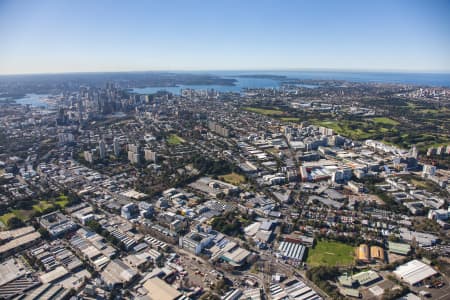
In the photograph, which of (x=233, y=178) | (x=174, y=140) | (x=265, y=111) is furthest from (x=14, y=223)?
(x=265, y=111)

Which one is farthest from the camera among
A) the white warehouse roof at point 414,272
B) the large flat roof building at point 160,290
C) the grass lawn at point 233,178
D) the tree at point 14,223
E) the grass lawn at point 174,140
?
the grass lawn at point 174,140

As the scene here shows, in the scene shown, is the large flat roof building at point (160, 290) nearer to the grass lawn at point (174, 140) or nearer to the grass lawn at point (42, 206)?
the grass lawn at point (42, 206)

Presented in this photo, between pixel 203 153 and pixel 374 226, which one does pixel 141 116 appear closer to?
pixel 203 153

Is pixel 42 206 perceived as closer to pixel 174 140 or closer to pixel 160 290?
pixel 160 290

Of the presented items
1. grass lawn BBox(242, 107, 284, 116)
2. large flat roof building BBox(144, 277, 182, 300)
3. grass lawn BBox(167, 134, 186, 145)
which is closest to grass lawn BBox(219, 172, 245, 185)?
large flat roof building BBox(144, 277, 182, 300)

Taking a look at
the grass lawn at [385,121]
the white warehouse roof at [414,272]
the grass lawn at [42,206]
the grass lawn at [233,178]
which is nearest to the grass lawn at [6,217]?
the grass lawn at [42,206]

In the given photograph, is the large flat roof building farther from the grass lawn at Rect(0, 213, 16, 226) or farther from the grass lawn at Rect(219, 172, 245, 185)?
the grass lawn at Rect(219, 172, 245, 185)
